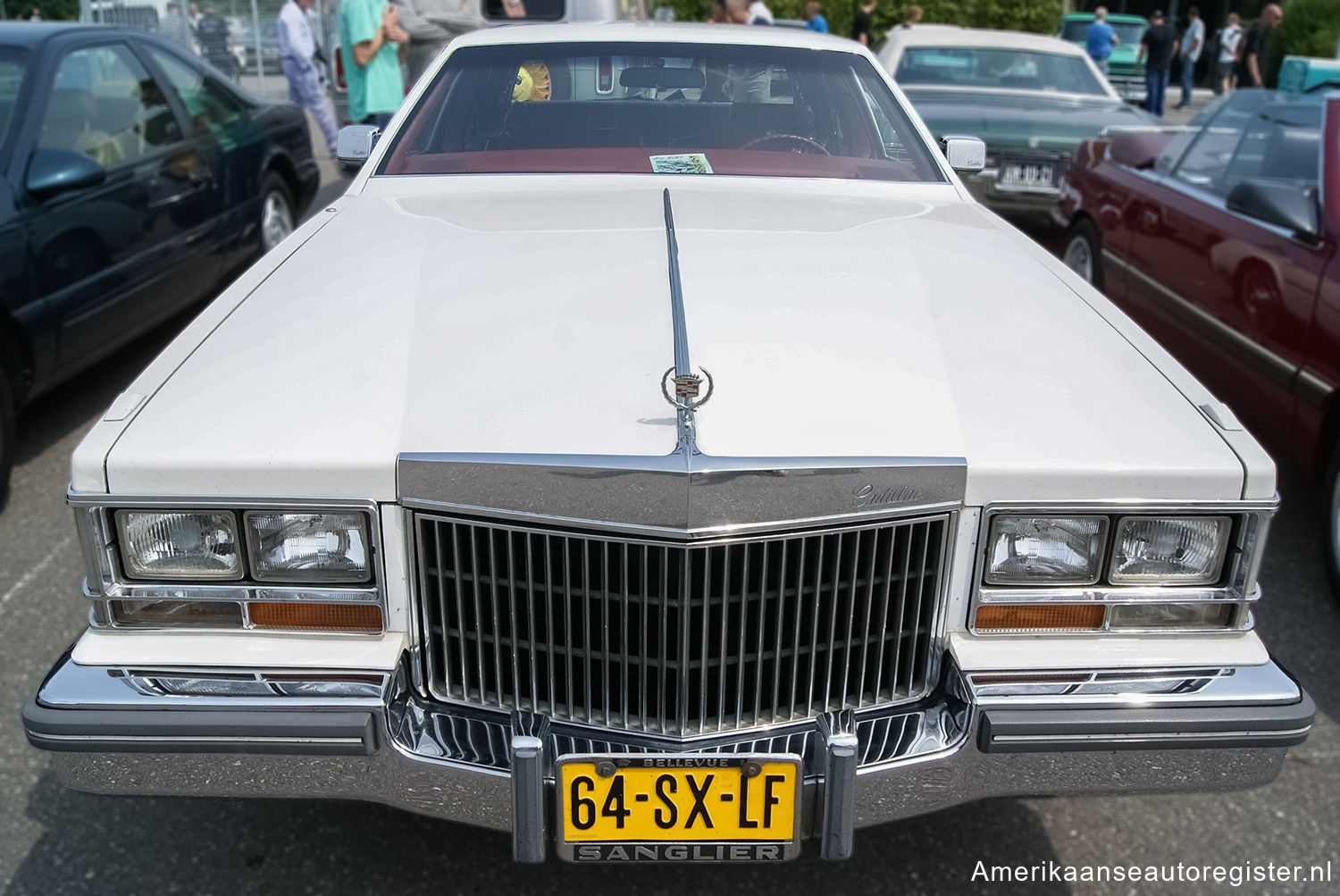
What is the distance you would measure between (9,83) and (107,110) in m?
0.48

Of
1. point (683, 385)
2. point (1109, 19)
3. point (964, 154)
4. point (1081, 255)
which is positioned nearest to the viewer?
point (683, 385)

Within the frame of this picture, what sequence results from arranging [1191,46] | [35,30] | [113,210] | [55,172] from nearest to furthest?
[55,172] → [113,210] → [35,30] → [1191,46]

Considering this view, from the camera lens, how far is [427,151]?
3.39 meters

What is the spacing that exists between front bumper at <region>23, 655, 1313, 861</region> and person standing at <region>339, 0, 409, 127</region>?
5.91 m

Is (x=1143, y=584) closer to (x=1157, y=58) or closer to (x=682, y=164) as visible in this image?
(x=682, y=164)

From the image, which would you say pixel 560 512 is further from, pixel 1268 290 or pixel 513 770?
pixel 1268 290

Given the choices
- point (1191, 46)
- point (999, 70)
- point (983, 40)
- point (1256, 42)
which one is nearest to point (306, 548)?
point (999, 70)

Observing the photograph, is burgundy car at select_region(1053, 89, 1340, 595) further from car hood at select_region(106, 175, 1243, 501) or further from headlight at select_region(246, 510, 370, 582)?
headlight at select_region(246, 510, 370, 582)

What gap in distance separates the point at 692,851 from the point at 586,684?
0.34m

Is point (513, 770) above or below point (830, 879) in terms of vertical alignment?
above

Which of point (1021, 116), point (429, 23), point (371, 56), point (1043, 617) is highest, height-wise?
point (429, 23)

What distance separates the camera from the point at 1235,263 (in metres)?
4.07

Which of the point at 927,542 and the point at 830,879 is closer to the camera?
the point at 927,542

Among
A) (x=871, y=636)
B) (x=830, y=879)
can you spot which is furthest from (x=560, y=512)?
(x=830, y=879)
